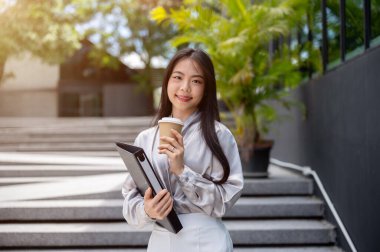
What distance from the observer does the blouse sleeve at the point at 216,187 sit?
1.63m

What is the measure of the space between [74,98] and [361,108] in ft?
71.5

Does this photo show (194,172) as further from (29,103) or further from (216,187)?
(29,103)

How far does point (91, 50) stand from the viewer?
23.6m

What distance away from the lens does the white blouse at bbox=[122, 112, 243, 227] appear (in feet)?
5.46

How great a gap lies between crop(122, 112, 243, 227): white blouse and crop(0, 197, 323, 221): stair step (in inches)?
128

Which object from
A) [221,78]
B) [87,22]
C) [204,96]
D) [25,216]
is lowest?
[25,216]

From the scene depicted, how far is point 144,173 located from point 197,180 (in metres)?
0.19

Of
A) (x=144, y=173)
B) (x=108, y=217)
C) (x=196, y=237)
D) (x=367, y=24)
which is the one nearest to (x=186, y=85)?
(x=144, y=173)

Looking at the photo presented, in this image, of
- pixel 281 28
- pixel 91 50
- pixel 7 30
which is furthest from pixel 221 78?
pixel 91 50

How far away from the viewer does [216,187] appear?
169 cm

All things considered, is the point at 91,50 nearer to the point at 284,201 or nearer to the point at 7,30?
the point at 7,30

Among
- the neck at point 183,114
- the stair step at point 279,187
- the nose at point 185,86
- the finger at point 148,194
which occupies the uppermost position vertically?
the nose at point 185,86

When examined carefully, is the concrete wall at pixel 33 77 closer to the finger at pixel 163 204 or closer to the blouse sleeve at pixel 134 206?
the blouse sleeve at pixel 134 206

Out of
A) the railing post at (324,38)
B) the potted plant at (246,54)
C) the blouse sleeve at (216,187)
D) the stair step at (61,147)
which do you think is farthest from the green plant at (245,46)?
the stair step at (61,147)
